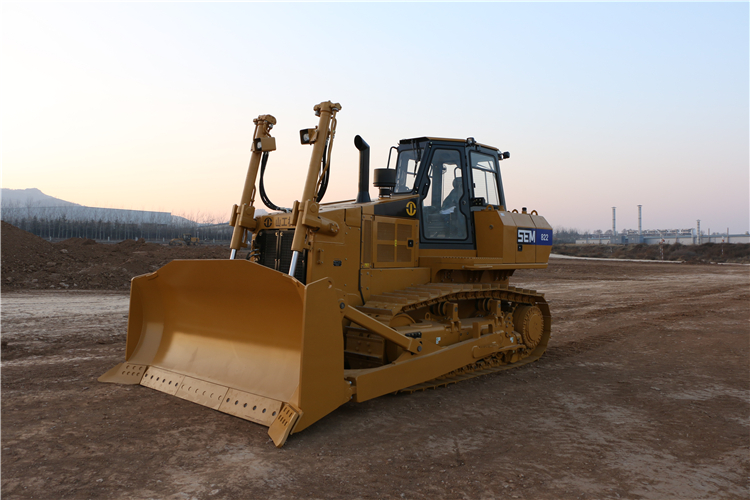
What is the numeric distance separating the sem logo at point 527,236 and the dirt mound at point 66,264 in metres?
15.3

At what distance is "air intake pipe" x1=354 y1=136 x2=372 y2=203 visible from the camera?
6488mm

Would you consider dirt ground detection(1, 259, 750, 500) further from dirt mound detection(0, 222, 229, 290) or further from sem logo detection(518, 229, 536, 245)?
dirt mound detection(0, 222, 229, 290)

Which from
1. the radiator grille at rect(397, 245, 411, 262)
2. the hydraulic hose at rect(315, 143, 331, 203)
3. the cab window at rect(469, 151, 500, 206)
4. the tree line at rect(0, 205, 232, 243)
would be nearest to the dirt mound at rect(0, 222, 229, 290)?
the radiator grille at rect(397, 245, 411, 262)

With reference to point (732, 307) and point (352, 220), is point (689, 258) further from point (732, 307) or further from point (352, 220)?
point (352, 220)

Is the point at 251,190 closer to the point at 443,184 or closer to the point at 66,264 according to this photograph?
the point at 443,184

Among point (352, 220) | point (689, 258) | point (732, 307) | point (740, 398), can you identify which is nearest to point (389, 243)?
point (352, 220)

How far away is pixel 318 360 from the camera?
481cm

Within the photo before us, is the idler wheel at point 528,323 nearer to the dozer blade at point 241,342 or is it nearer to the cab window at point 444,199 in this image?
the cab window at point 444,199

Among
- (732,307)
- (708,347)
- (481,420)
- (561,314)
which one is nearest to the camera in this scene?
(481,420)

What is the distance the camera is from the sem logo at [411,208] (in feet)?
23.7

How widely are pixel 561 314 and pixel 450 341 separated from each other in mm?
8106

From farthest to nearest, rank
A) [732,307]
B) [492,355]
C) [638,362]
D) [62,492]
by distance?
[732,307] → [638,362] → [492,355] → [62,492]

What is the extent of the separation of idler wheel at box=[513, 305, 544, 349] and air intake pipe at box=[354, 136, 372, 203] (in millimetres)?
3400

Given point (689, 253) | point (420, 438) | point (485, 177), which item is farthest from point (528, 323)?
point (689, 253)
